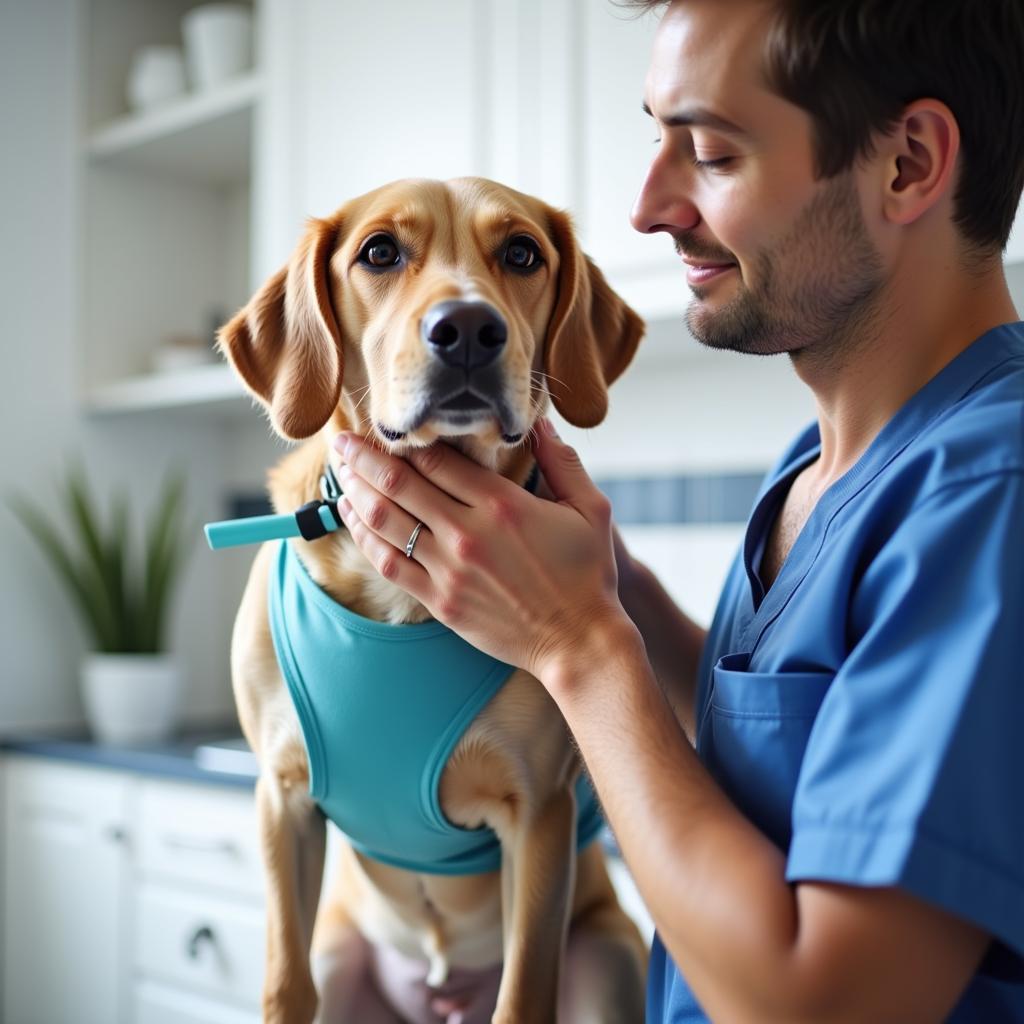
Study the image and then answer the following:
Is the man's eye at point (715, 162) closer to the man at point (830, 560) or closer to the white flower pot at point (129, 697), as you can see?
the man at point (830, 560)

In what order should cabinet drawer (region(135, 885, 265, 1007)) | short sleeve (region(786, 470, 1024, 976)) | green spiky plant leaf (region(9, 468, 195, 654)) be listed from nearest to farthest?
short sleeve (region(786, 470, 1024, 976)) < cabinet drawer (region(135, 885, 265, 1007)) < green spiky plant leaf (region(9, 468, 195, 654))

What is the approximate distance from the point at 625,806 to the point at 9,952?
2.44 m

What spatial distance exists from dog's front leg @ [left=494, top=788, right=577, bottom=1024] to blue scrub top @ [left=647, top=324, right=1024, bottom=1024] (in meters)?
0.27

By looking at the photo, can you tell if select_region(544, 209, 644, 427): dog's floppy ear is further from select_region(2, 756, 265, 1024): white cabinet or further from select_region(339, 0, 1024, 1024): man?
select_region(2, 756, 265, 1024): white cabinet

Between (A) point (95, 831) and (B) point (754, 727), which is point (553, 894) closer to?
(B) point (754, 727)

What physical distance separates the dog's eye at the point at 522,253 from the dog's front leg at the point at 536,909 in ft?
1.75

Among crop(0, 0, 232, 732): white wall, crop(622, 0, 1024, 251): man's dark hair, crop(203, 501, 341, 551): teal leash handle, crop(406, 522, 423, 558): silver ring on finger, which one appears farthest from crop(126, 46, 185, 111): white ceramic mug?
crop(622, 0, 1024, 251): man's dark hair

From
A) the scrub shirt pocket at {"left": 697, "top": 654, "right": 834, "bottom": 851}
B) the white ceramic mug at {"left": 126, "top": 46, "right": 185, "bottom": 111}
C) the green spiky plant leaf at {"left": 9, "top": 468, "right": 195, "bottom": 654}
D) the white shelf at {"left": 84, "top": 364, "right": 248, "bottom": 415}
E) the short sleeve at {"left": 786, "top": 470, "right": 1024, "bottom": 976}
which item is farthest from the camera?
the white ceramic mug at {"left": 126, "top": 46, "right": 185, "bottom": 111}

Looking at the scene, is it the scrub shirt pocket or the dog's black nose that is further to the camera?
the dog's black nose

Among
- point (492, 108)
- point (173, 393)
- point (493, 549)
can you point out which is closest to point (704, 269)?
point (493, 549)

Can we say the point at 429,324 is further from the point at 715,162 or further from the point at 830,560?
the point at 830,560

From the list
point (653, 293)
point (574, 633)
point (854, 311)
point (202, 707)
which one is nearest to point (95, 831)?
point (202, 707)

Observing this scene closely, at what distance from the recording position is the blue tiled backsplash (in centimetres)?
228

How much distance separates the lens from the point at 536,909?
1090mm
